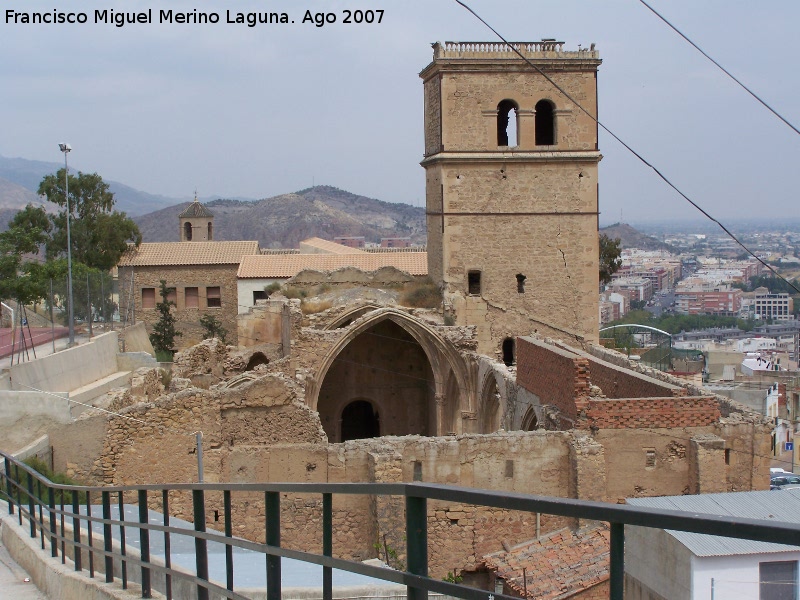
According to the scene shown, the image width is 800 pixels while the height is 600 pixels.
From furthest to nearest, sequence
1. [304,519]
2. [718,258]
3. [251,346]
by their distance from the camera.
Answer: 1. [718,258]
2. [251,346]
3. [304,519]

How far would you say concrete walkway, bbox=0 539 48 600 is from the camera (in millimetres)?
7527

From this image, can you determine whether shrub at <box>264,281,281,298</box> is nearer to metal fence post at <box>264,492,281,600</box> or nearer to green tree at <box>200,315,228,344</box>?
green tree at <box>200,315,228,344</box>

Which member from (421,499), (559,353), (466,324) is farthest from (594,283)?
(421,499)

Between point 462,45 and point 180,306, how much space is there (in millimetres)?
20371

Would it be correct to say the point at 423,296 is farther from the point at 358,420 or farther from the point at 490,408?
the point at 358,420

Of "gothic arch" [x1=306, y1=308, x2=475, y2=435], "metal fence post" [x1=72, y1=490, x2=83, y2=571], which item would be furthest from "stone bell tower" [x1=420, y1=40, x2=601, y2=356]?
"metal fence post" [x1=72, y1=490, x2=83, y2=571]

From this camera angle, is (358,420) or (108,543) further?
(358,420)

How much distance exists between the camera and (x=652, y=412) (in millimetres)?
15109

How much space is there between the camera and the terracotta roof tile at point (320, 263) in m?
40.8

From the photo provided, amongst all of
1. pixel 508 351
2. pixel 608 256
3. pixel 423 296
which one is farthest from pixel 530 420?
pixel 608 256

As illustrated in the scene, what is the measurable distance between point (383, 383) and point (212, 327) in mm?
12821

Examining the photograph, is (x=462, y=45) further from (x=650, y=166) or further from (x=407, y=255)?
(x=650, y=166)

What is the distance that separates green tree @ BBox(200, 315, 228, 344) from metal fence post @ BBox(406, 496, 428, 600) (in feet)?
129

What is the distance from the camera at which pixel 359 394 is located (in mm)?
31547
